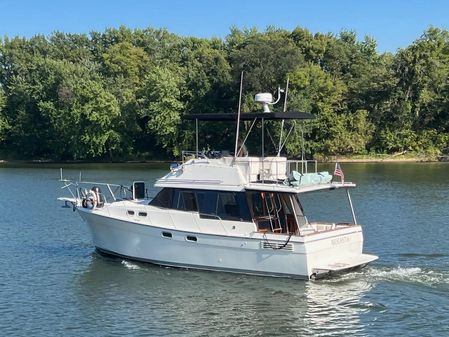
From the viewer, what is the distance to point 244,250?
21.1 meters

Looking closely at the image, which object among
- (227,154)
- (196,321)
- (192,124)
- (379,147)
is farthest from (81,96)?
(196,321)

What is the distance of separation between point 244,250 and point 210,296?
2.21 m

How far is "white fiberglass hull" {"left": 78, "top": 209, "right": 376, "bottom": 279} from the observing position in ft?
67.0

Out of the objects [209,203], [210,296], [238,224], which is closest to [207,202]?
[209,203]

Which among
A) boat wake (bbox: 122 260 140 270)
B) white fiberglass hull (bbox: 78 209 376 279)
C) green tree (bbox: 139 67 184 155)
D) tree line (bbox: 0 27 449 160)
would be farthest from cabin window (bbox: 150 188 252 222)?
green tree (bbox: 139 67 184 155)

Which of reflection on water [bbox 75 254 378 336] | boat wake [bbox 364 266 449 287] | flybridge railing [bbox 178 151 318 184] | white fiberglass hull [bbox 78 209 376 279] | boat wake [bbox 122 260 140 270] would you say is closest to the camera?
reflection on water [bbox 75 254 378 336]

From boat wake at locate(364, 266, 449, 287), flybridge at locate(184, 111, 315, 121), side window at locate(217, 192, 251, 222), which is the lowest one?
boat wake at locate(364, 266, 449, 287)

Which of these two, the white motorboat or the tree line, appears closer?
the white motorboat

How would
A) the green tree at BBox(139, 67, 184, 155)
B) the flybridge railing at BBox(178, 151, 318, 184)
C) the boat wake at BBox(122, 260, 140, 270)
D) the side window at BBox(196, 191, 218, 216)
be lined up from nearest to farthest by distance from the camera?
the side window at BBox(196, 191, 218, 216) < the flybridge railing at BBox(178, 151, 318, 184) < the boat wake at BBox(122, 260, 140, 270) < the green tree at BBox(139, 67, 184, 155)

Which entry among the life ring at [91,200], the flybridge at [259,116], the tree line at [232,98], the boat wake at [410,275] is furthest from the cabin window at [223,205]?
the tree line at [232,98]

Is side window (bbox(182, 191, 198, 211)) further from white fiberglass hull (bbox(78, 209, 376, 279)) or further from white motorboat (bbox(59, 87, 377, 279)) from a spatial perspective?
white fiberglass hull (bbox(78, 209, 376, 279))

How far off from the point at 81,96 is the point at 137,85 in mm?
15692

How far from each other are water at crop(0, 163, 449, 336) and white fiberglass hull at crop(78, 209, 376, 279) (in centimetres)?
39

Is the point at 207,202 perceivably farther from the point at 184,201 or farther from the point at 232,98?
the point at 232,98
